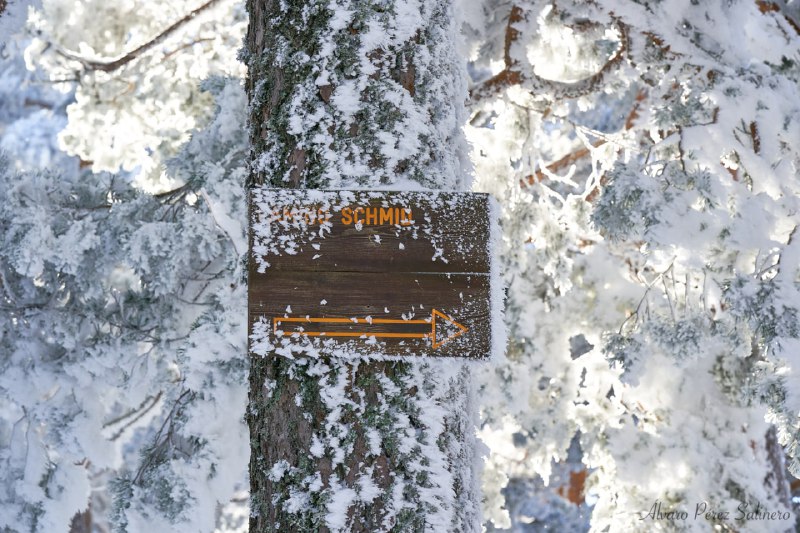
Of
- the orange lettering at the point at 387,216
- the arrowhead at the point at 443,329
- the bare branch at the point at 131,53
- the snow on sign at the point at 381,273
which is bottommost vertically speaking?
the arrowhead at the point at 443,329

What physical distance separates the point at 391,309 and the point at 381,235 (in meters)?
0.19

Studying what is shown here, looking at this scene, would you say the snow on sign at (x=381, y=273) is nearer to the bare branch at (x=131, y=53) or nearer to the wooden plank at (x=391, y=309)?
the wooden plank at (x=391, y=309)

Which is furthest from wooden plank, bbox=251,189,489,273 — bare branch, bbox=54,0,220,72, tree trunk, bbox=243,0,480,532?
bare branch, bbox=54,0,220,72

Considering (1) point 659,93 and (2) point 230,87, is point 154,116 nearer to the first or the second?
(2) point 230,87

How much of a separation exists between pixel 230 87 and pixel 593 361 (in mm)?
3893

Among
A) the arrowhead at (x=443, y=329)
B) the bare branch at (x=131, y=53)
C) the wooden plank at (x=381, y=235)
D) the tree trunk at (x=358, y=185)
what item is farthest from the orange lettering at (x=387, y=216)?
the bare branch at (x=131, y=53)

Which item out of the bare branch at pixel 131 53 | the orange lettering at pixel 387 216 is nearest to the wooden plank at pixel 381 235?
the orange lettering at pixel 387 216

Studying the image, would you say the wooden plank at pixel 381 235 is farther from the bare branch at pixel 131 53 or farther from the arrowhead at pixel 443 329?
the bare branch at pixel 131 53

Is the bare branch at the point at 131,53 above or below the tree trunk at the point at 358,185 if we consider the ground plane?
above

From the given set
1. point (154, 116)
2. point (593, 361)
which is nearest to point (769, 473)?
point (593, 361)

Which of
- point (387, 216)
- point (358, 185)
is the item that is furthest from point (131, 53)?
point (387, 216)

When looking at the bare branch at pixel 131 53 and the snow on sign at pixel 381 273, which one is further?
the bare branch at pixel 131 53

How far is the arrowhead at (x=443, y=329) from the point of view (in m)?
1.71

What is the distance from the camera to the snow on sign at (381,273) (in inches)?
67.6
